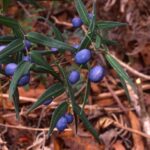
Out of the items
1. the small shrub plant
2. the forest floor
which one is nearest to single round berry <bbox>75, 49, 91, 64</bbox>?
the small shrub plant

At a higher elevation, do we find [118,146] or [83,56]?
[83,56]

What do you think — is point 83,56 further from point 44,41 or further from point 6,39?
point 6,39

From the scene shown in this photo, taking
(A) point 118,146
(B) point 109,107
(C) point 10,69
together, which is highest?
(C) point 10,69

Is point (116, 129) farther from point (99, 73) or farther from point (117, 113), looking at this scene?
point (99, 73)

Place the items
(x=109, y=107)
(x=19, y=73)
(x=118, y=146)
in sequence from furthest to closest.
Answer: (x=109, y=107) < (x=118, y=146) < (x=19, y=73)

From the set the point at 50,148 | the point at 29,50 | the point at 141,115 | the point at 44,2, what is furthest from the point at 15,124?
the point at 44,2

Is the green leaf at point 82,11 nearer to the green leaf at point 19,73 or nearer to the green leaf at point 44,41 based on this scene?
the green leaf at point 44,41

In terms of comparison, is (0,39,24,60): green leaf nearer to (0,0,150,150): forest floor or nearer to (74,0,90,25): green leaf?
(74,0,90,25): green leaf

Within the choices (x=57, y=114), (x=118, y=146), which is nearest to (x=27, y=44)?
(x=57, y=114)
